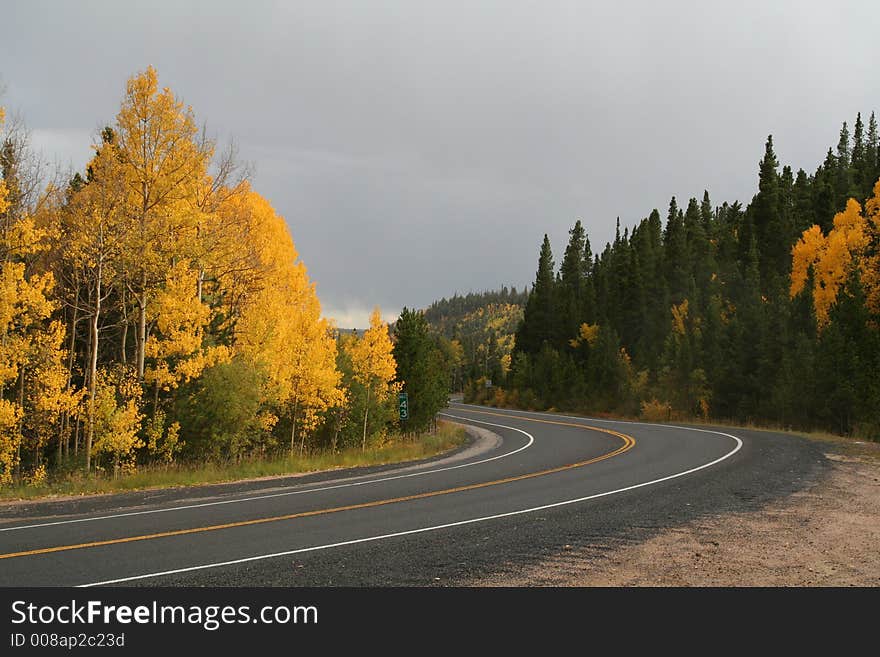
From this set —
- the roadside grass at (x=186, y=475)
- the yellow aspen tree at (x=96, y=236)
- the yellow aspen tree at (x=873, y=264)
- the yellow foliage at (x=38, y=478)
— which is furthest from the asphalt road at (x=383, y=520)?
the yellow aspen tree at (x=873, y=264)

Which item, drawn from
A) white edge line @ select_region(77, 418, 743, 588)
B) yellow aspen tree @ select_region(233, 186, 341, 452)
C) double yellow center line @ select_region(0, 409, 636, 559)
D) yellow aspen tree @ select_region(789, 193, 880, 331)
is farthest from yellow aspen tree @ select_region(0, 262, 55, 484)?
yellow aspen tree @ select_region(789, 193, 880, 331)

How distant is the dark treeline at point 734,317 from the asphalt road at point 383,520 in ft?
69.9

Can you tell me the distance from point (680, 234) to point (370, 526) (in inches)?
3536

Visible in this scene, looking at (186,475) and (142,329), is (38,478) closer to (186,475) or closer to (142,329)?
(186,475)

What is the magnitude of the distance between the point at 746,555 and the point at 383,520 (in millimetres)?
5969

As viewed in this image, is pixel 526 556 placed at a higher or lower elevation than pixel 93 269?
lower

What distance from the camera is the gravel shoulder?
26.1ft

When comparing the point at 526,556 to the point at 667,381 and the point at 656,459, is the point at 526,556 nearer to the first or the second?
the point at 656,459

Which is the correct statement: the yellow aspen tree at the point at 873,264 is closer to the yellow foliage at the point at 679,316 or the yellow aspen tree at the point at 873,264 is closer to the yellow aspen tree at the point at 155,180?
the yellow foliage at the point at 679,316

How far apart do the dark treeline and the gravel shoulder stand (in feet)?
93.1

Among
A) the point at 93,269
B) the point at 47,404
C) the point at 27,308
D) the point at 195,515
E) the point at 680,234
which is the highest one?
the point at 680,234

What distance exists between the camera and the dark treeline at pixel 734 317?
39750mm

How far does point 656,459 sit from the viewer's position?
21.2 metres
